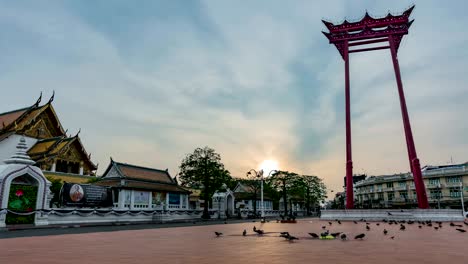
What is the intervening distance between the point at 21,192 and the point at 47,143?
16.8 m

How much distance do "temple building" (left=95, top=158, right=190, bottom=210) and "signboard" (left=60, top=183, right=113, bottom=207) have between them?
2.38 m

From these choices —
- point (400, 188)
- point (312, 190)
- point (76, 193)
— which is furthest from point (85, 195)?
point (400, 188)

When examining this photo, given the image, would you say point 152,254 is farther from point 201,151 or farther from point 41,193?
point 201,151

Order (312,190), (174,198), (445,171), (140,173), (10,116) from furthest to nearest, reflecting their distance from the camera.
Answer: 1. (312,190)
2. (445,171)
3. (174,198)
4. (140,173)
5. (10,116)

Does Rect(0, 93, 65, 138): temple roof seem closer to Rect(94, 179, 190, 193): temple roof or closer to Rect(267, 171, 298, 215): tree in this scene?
Rect(94, 179, 190, 193): temple roof

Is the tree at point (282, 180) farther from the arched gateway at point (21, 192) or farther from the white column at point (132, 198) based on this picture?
the arched gateway at point (21, 192)

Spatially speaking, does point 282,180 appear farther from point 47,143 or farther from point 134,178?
point 47,143

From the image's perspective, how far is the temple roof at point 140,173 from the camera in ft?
135

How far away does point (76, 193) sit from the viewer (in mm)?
31828

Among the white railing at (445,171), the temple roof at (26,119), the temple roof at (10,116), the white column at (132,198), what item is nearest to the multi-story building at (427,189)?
the white railing at (445,171)

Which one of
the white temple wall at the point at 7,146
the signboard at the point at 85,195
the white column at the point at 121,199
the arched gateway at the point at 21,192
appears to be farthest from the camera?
the white temple wall at the point at 7,146

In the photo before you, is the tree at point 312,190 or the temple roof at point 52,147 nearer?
the temple roof at point 52,147

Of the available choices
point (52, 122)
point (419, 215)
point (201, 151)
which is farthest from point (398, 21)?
point (52, 122)

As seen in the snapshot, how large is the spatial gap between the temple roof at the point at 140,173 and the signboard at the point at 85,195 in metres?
4.55
